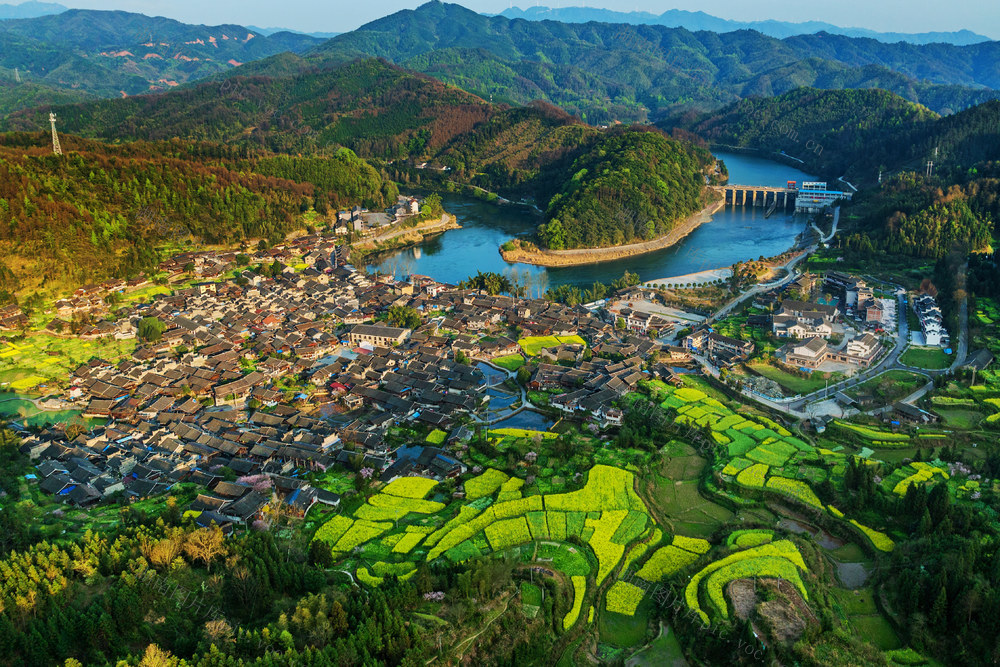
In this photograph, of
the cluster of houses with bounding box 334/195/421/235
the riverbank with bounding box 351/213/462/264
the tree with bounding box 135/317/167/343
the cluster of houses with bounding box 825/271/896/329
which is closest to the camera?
the tree with bounding box 135/317/167/343

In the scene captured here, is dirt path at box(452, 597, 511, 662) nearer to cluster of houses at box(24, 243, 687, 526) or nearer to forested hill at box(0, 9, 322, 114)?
cluster of houses at box(24, 243, 687, 526)

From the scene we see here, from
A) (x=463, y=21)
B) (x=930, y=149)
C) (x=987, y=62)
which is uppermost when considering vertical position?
(x=463, y=21)

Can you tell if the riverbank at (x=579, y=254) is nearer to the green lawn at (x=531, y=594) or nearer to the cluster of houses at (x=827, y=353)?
the cluster of houses at (x=827, y=353)

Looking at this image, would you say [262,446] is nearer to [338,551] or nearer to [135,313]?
[338,551]

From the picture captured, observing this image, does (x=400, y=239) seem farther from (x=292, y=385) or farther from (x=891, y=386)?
(x=891, y=386)

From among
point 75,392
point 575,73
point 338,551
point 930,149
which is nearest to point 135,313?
point 75,392

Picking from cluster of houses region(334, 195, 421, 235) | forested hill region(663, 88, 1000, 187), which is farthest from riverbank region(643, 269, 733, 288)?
cluster of houses region(334, 195, 421, 235)

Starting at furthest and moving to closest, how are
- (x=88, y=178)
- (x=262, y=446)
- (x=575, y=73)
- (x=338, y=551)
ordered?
(x=575, y=73) → (x=88, y=178) → (x=262, y=446) → (x=338, y=551)
